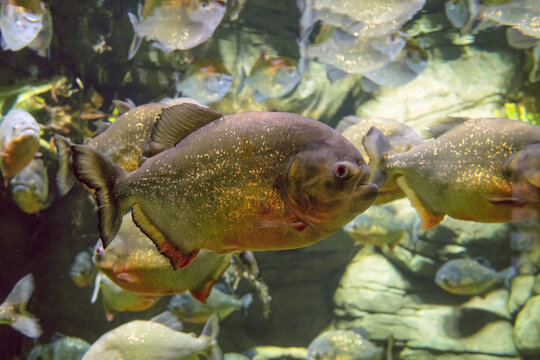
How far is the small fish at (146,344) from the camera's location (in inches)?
124

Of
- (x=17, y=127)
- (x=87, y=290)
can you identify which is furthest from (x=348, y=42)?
(x=87, y=290)

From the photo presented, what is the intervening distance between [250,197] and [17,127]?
3627 millimetres

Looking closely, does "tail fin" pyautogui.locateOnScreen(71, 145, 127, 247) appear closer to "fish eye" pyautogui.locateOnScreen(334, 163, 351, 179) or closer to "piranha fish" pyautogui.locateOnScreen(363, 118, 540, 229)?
"fish eye" pyautogui.locateOnScreen(334, 163, 351, 179)

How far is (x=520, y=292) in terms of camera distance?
21.9ft

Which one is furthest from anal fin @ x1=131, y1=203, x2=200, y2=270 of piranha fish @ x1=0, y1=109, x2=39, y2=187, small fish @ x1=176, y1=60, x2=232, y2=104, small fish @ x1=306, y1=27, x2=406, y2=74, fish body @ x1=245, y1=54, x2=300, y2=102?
fish body @ x1=245, y1=54, x2=300, y2=102

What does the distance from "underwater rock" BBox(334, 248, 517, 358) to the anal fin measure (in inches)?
251

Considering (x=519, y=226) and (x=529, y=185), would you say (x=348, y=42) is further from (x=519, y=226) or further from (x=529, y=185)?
(x=529, y=185)

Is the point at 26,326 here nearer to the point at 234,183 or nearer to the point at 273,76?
the point at 234,183

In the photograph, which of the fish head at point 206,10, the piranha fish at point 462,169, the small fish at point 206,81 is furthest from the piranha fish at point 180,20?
the piranha fish at point 462,169

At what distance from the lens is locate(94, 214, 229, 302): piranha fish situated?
79.7 inches

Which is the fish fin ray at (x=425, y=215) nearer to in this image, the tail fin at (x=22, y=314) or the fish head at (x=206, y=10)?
the fish head at (x=206, y=10)

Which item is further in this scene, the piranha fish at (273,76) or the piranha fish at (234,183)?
the piranha fish at (273,76)

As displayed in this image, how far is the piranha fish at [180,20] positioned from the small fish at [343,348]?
4381 millimetres

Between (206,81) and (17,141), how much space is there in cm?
328
